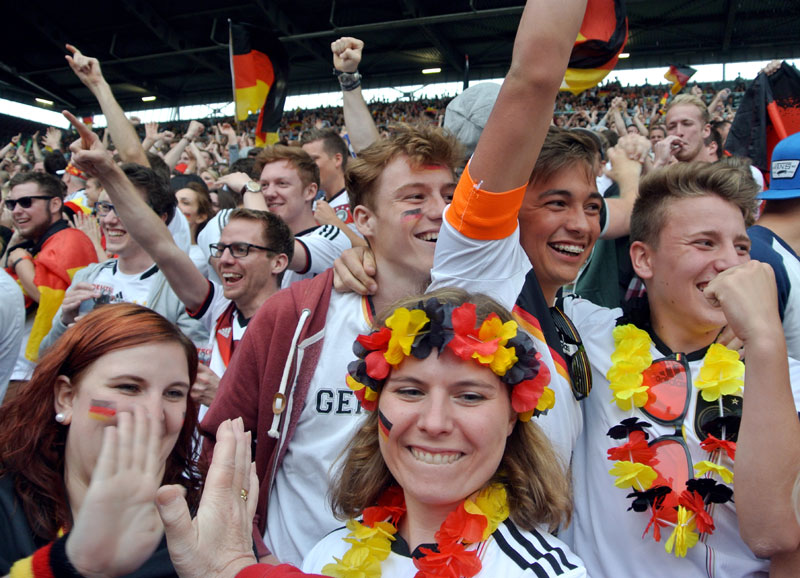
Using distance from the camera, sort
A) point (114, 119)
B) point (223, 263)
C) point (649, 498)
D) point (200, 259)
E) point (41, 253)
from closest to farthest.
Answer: point (649, 498) → point (223, 263) → point (114, 119) → point (41, 253) → point (200, 259)

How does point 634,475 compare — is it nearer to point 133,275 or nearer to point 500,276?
point 500,276

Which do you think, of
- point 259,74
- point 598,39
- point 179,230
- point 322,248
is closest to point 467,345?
point 598,39

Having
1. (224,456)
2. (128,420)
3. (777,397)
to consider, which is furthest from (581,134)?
(128,420)

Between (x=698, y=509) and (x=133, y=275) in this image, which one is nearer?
(x=698, y=509)

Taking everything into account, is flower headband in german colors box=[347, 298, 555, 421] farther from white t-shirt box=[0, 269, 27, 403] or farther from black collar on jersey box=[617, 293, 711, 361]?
white t-shirt box=[0, 269, 27, 403]

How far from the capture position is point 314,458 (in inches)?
80.6

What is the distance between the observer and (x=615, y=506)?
1895 mm

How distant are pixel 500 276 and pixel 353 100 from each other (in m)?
2.47

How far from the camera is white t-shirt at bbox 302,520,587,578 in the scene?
4.75ft

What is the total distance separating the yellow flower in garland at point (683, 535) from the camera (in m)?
1.73

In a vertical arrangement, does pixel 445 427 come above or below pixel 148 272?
below

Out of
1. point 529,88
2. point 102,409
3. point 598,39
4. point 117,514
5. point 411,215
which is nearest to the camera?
point 117,514

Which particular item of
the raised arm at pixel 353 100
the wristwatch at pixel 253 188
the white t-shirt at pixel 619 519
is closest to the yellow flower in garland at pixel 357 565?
the white t-shirt at pixel 619 519

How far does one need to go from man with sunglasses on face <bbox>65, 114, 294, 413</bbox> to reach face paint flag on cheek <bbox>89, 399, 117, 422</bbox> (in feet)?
4.35
